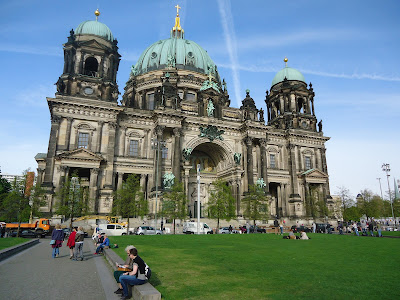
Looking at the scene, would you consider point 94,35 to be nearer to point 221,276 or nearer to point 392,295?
point 221,276

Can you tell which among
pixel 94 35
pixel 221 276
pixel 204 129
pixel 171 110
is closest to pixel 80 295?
pixel 221 276

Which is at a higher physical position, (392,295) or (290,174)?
(290,174)

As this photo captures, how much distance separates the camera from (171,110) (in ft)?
147

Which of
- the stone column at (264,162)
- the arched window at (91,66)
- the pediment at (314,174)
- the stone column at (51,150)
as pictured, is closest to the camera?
the stone column at (51,150)

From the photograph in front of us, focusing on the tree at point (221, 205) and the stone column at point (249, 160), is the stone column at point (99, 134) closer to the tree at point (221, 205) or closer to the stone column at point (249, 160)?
the tree at point (221, 205)

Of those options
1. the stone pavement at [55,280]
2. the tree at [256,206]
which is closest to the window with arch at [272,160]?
the tree at [256,206]

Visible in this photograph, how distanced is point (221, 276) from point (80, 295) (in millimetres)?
3627

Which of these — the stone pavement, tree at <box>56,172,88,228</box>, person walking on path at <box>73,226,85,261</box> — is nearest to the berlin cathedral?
tree at <box>56,172,88,228</box>

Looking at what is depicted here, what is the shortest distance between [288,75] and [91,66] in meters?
36.7

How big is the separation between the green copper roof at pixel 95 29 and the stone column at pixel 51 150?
1556 centimetres

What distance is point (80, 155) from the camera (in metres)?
38.6

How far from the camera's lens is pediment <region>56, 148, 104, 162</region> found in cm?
3781

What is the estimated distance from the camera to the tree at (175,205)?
1363 inches

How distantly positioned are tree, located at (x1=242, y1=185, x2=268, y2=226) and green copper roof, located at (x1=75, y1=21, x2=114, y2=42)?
1284 inches
